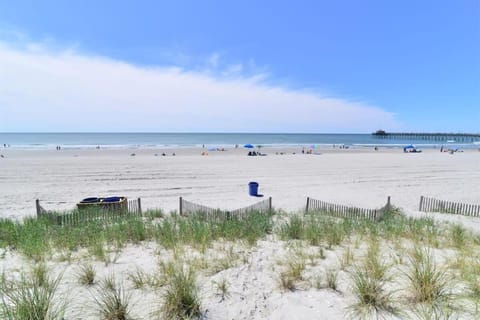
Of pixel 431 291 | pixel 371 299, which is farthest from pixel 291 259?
pixel 431 291

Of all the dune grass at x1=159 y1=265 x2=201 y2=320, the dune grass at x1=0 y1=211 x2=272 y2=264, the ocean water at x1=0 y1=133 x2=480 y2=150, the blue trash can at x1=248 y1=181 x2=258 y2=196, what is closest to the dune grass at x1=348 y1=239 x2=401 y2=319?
the dune grass at x1=159 y1=265 x2=201 y2=320

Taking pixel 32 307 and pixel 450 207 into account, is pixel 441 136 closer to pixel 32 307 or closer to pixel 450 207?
pixel 450 207

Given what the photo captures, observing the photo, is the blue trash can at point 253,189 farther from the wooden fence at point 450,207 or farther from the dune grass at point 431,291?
the dune grass at point 431,291

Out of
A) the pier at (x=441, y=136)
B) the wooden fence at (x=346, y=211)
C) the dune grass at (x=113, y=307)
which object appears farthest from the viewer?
the pier at (x=441, y=136)

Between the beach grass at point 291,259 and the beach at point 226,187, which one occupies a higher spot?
the beach grass at point 291,259

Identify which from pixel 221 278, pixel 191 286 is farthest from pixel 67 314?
pixel 221 278

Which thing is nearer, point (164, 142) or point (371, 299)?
point (371, 299)

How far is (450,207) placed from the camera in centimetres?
1016

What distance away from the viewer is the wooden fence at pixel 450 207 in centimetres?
973

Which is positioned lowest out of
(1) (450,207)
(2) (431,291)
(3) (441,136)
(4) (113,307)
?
(1) (450,207)

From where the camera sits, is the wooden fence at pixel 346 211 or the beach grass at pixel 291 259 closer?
the beach grass at pixel 291 259

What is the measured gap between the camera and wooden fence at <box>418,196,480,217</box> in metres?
9.73

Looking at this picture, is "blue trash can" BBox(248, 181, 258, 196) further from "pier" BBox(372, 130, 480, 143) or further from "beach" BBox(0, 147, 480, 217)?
"pier" BBox(372, 130, 480, 143)

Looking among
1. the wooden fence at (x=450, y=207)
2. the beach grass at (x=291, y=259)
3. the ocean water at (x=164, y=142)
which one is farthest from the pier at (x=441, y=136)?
the beach grass at (x=291, y=259)
